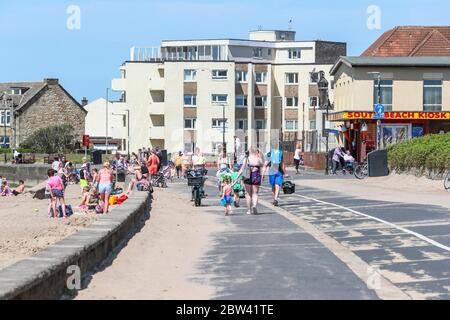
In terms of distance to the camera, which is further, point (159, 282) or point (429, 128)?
point (429, 128)

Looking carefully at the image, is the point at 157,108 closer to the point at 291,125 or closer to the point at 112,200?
the point at 291,125

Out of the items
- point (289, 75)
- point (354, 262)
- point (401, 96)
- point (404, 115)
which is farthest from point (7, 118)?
point (354, 262)

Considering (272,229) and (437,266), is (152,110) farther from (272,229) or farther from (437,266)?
(437,266)

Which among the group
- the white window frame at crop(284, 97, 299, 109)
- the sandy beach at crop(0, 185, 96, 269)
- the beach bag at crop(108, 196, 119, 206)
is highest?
the white window frame at crop(284, 97, 299, 109)

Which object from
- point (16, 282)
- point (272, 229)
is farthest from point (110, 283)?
point (272, 229)

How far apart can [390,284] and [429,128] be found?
158 ft

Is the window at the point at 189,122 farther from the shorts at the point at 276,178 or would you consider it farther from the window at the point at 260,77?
the shorts at the point at 276,178

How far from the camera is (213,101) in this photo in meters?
94.8

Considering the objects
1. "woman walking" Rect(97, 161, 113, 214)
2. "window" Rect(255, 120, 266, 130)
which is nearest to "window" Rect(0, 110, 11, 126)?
"window" Rect(255, 120, 266, 130)

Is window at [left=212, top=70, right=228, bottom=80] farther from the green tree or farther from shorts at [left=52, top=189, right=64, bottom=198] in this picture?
shorts at [left=52, top=189, right=64, bottom=198]

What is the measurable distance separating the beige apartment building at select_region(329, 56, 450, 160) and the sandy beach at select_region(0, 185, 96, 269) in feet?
64.2

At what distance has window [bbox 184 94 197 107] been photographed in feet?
309

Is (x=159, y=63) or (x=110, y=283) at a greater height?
(x=159, y=63)

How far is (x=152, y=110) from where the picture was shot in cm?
9419
